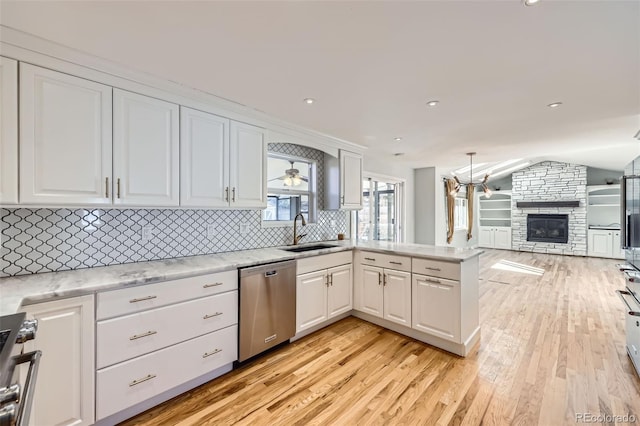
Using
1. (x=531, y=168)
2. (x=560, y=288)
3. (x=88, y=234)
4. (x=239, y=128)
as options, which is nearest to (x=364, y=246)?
(x=239, y=128)

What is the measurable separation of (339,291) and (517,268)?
18.3ft

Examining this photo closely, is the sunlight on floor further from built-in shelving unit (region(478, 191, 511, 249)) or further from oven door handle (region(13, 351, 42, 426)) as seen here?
oven door handle (region(13, 351, 42, 426))

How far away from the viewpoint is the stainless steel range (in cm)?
74

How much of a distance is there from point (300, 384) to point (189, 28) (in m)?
2.58

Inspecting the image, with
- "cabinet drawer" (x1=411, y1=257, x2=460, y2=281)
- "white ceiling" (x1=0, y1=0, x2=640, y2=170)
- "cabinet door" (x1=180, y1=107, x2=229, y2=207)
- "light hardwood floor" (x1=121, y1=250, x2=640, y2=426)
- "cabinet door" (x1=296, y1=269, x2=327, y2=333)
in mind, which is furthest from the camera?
"cabinet door" (x1=296, y1=269, x2=327, y2=333)

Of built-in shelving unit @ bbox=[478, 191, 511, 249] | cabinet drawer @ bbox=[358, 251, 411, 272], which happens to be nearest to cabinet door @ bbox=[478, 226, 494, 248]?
built-in shelving unit @ bbox=[478, 191, 511, 249]

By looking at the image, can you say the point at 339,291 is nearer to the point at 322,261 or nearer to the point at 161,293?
the point at 322,261

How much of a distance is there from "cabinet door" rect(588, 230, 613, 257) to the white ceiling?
7.03m

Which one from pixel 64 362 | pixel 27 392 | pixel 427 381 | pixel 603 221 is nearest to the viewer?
pixel 27 392

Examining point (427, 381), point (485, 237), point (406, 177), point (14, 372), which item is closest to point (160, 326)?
point (14, 372)

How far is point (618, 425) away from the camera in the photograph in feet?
5.79

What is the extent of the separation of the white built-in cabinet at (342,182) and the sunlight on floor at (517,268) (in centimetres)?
475

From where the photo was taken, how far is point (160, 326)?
1912 mm

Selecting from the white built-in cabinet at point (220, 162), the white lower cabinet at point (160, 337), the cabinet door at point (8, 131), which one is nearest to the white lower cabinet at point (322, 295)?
the white lower cabinet at point (160, 337)
